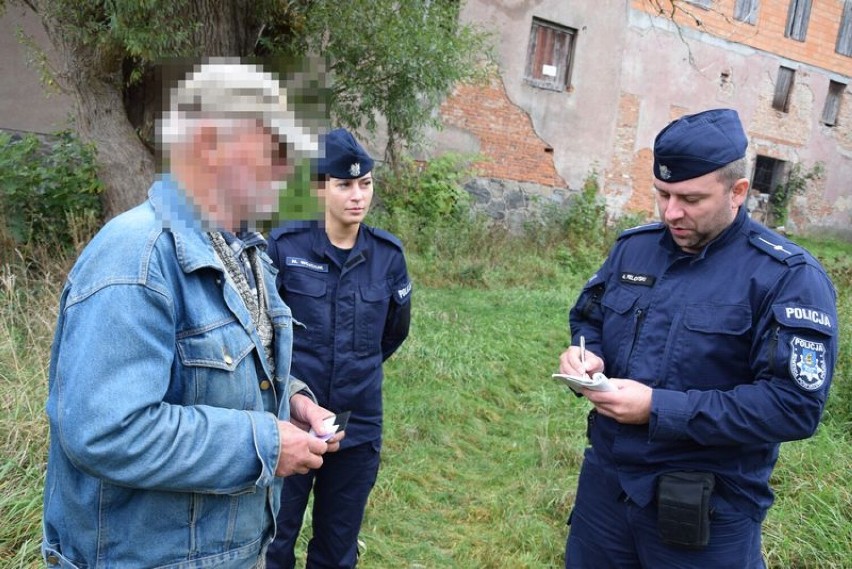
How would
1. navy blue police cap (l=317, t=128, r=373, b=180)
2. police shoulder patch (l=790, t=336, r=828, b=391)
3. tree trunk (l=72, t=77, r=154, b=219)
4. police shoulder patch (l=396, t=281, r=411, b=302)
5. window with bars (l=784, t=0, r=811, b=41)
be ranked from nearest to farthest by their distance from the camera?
1. police shoulder patch (l=790, t=336, r=828, b=391)
2. navy blue police cap (l=317, t=128, r=373, b=180)
3. police shoulder patch (l=396, t=281, r=411, b=302)
4. tree trunk (l=72, t=77, r=154, b=219)
5. window with bars (l=784, t=0, r=811, b=41)

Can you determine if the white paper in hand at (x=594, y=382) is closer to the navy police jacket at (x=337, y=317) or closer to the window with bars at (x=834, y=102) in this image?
the navy police jacket at (x=337, y=317)

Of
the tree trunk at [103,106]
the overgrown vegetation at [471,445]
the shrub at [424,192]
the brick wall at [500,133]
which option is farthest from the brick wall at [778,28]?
the tree trunk at [103,106]

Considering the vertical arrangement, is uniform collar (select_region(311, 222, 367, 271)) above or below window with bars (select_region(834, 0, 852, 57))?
below

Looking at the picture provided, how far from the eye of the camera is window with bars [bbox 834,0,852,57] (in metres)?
16.0

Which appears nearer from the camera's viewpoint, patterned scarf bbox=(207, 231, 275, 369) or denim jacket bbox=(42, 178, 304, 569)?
denim jacket bbox=(42, 178, 304, 569)

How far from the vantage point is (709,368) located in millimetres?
1910

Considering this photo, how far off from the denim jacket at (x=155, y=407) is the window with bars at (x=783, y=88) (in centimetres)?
1698

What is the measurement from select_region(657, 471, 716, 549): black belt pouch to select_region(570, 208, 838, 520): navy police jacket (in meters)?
0.05

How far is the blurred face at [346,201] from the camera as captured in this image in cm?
257

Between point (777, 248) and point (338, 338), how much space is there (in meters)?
1.62

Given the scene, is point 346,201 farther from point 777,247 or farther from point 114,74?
point 114,74

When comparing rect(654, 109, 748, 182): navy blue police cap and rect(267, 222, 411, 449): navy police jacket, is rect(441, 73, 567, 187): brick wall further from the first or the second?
rect(654, 109, 748, 182): navy blue police cap

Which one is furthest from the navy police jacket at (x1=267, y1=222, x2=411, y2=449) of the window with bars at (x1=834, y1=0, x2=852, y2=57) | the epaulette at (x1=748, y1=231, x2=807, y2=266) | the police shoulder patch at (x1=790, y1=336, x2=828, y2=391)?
the window with bars at (x1=834, y1=0, x2=852, y2=57)

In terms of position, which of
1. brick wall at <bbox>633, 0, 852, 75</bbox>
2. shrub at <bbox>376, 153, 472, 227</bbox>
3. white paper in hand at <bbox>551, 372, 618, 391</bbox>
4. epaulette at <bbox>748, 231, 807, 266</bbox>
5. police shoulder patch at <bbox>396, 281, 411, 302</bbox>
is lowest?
shrub at <bbox>376, 153, 472, 227</bbox>
